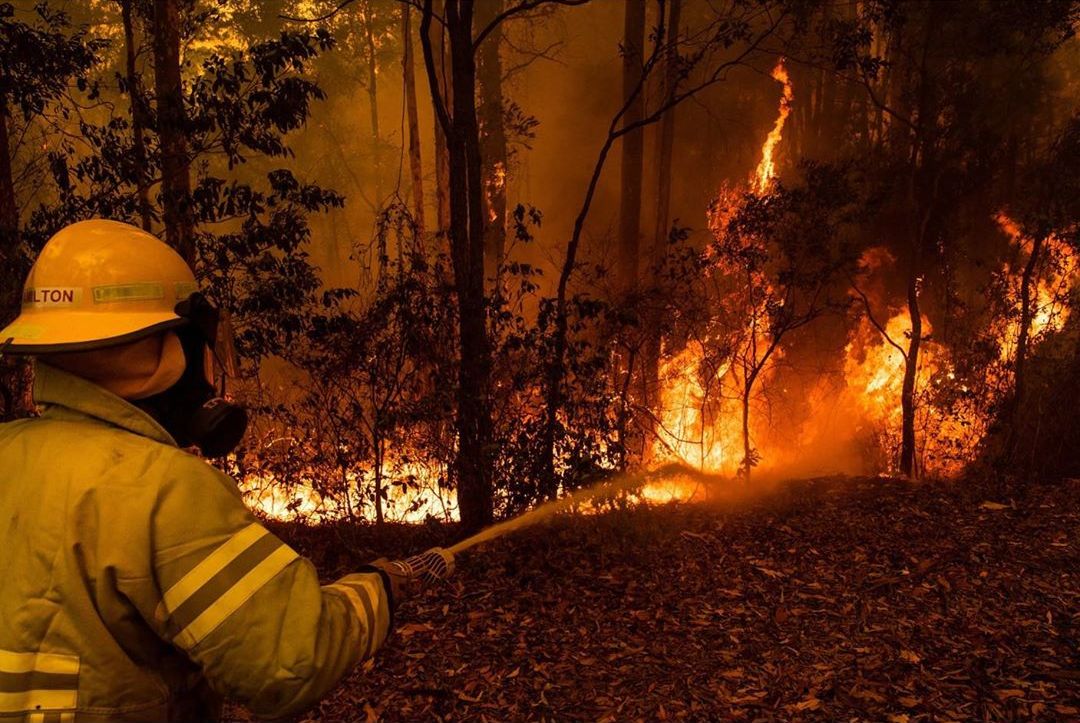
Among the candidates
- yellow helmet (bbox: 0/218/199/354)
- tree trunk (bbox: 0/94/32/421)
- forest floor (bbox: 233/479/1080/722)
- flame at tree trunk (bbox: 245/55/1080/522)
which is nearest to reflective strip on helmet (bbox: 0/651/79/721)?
yellow helmet (bbox: 0/218/199/354)

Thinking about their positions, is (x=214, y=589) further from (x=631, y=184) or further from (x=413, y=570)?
(x=631, y=184)

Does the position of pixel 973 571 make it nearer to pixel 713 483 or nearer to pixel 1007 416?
pixel 713 483

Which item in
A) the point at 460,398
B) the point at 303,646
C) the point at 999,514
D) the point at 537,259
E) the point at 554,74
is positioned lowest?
the point at 999,514

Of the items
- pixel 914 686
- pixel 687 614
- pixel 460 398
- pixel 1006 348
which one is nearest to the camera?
pixel 914 686

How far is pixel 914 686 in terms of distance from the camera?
353 cm

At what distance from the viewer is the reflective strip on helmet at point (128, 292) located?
1.46 metres

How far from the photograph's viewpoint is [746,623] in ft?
14.2

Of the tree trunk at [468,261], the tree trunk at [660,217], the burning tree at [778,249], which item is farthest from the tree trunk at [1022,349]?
the tree trunk at [468,261]

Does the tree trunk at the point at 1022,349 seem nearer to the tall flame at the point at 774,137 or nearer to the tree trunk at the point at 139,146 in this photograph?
the tall flame at the point at 774,137

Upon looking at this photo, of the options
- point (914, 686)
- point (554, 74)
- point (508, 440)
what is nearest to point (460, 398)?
point (508, 440)

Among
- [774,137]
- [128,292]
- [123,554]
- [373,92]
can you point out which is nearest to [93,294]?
[128,292]

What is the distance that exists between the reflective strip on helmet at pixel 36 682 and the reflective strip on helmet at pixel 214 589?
0.21 m

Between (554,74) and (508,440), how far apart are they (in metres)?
22.2

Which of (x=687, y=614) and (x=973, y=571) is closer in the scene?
(x=687, y=614)
